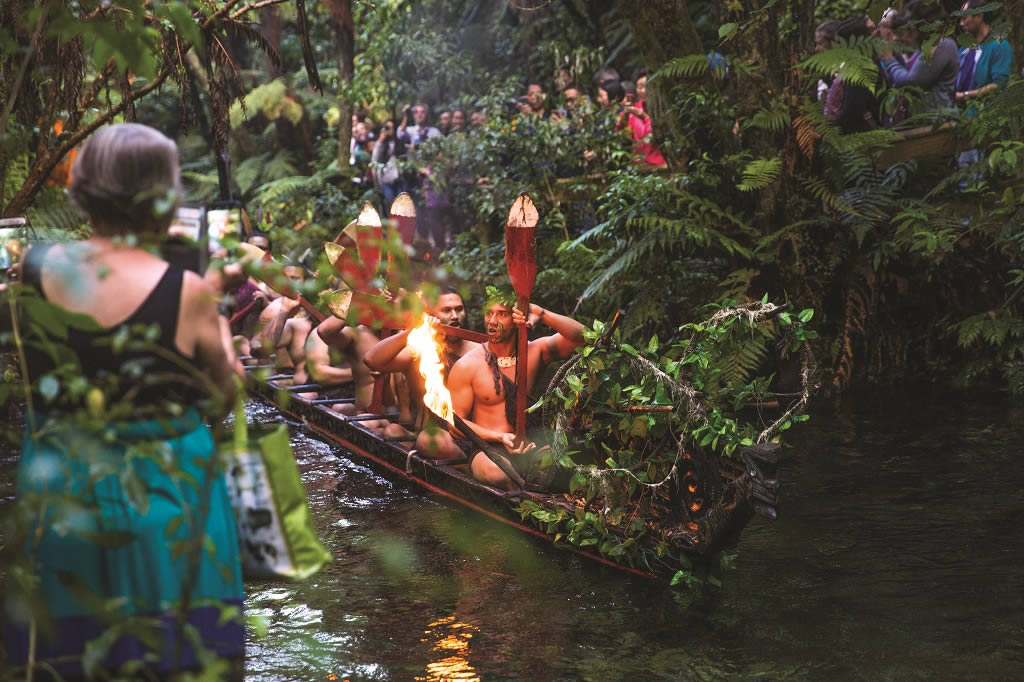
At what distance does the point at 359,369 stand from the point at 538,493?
12.4 ft

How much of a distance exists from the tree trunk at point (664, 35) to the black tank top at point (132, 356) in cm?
872

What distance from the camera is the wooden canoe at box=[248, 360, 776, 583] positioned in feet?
17.0

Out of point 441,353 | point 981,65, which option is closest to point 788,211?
point 981,65

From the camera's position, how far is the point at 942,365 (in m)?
10.9

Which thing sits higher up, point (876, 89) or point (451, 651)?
→ point (876, 89)

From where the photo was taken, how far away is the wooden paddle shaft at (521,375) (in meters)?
6.39

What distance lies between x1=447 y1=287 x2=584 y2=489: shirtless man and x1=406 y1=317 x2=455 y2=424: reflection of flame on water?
0.08 meters

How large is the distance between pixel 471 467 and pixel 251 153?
1866cm

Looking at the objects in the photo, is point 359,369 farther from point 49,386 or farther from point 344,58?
point 344,58

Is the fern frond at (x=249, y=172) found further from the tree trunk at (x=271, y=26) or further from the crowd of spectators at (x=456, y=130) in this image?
the crowd of spectators at (x=456, y=130)

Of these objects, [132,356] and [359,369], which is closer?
[132,356]

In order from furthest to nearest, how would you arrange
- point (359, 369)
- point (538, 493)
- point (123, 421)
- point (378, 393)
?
1. point (359, 369)
2. point (378, 393)
3. point (538, 493)
4. point (123, 421)

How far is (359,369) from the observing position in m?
9.87

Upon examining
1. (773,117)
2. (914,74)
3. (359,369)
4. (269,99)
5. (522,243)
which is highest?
(269,99)
